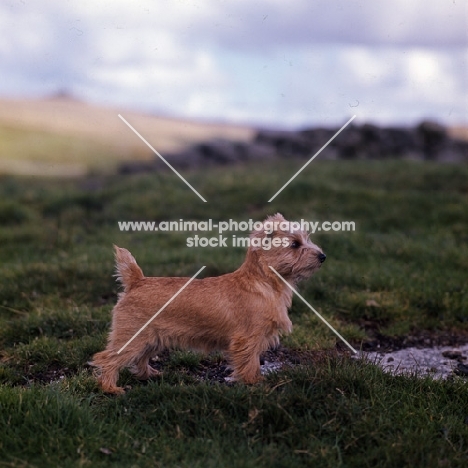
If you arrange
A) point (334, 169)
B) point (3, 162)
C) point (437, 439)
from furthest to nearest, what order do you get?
point (3, 162), point (334, 169), point (437, 439)

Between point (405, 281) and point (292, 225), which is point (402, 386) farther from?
point (405, 281)

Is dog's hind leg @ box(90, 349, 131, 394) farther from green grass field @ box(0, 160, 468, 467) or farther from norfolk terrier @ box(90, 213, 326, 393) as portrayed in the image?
green grass field @ box(0, 160, 468, 467)

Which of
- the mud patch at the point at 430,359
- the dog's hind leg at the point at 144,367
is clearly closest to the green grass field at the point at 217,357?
the dog's hind leg at the point at 144,367

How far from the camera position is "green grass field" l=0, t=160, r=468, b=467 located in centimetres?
469

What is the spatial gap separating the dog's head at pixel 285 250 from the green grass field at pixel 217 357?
0.80m

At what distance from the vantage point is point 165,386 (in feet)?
17.7

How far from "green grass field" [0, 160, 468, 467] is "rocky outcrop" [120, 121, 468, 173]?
6.07 m

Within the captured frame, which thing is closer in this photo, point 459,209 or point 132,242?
point 132,242

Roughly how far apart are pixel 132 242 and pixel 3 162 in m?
12.1

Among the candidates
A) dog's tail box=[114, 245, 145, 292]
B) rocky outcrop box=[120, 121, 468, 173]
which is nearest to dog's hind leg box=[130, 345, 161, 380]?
dog's tail box=[114, 245, 145, 292]

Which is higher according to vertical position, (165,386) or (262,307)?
(262,307)

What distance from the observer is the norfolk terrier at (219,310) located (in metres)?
5.64

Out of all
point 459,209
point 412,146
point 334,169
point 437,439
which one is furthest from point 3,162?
point 437,439

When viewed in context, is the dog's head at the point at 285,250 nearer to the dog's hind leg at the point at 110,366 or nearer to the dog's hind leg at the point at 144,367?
the dog's hind leg at the point at 144,367
